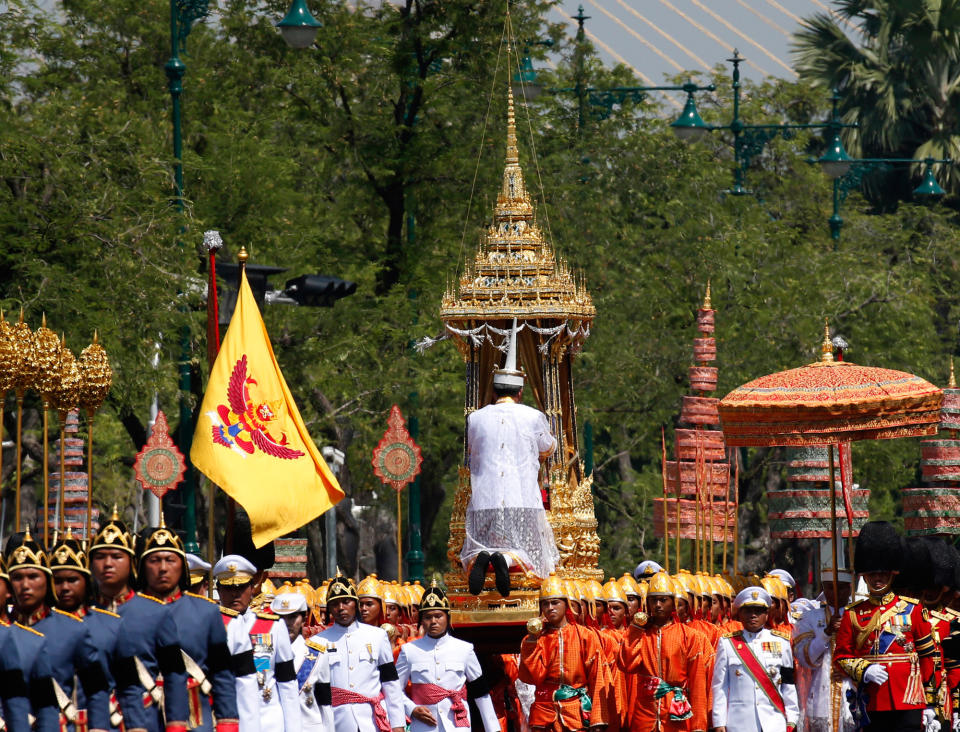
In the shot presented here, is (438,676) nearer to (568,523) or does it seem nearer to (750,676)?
(750,676)

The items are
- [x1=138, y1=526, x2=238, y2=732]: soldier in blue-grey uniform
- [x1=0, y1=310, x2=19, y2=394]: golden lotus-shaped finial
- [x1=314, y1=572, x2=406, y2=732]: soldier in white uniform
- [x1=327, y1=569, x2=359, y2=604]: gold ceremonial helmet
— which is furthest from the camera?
[x1=0, y1=310, x2=19, y2=394]: golden lotus-shaped finial

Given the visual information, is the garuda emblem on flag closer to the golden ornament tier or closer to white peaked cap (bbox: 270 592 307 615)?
white peaked cap (bbox: 270 592 307 615)

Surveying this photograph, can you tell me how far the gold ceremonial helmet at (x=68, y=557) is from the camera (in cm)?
1226

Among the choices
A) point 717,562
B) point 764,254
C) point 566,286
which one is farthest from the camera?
point 717,562

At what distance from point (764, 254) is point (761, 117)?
337 inches

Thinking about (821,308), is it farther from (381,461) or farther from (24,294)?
(24,294)

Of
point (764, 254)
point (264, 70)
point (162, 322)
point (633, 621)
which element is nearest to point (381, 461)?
point (162, 322)

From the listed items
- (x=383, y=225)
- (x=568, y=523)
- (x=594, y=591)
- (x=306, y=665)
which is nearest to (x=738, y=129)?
(x=383, y=225)

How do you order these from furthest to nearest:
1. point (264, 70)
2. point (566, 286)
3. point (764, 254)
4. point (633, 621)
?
point (764, 254), point (264, 70), point (566, 286), point (633, 621)

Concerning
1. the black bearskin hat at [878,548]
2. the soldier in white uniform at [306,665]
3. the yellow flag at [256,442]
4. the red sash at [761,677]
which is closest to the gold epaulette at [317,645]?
the soldier in white uniform at [306,665]

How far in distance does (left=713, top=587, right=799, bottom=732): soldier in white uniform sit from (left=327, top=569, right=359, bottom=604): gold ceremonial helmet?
2.77 m

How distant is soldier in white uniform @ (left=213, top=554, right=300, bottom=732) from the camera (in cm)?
1412

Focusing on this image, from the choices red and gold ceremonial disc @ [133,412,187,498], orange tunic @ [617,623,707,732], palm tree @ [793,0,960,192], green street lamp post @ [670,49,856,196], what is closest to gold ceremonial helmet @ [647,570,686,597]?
orange tunic @ [617,623,707,732]

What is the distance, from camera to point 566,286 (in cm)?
2259
